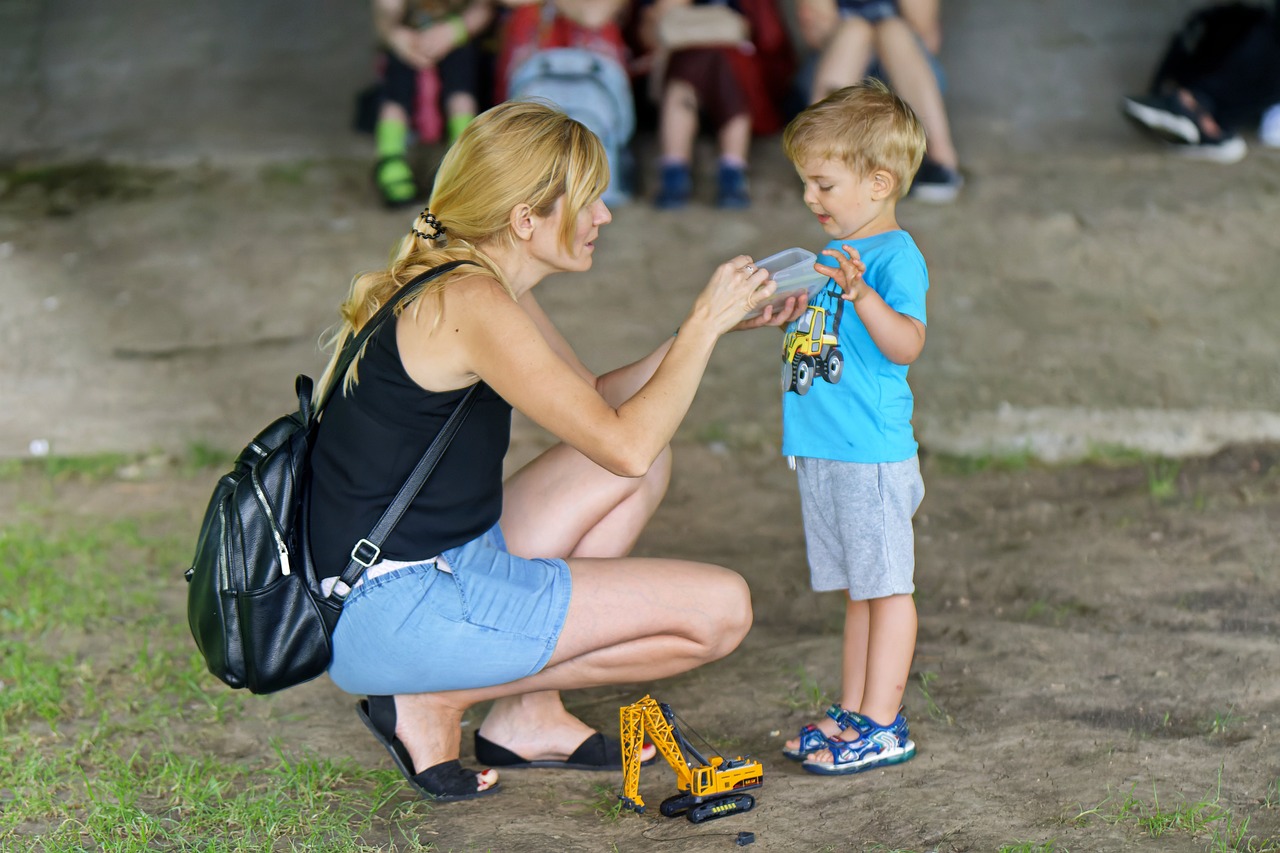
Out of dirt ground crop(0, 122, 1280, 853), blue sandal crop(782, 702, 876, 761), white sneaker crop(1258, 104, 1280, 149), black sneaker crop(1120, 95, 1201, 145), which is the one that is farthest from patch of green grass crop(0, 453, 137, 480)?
white sneaker crop(1258, 104, 1280, 149)

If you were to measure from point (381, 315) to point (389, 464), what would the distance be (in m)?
0.28

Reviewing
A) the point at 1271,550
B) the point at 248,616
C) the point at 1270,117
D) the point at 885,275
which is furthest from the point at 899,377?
the point at 1270,117

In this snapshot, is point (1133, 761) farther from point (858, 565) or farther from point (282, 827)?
point (282, 827)

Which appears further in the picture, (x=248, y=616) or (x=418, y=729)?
(x=418, y=729)

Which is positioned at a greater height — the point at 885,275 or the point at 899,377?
the point at 885,275

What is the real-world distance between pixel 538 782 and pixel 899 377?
1.10 metres

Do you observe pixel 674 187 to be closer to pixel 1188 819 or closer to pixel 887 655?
pixel 887 655

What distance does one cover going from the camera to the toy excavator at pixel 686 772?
8.02ft

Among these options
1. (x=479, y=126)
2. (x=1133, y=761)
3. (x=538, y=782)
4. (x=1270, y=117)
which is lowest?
(x=538, y=782)

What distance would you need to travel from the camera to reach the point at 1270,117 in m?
5.40

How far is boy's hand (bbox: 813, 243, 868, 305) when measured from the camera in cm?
237

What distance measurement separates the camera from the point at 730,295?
7.98ft

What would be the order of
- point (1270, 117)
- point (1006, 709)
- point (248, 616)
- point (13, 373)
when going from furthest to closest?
point (1270, 117) < point (13, 373) < point (1006, 709) < point (248, 616)

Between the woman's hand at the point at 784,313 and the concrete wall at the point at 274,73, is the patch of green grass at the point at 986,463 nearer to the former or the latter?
the concrete wall at the point at 274,73
